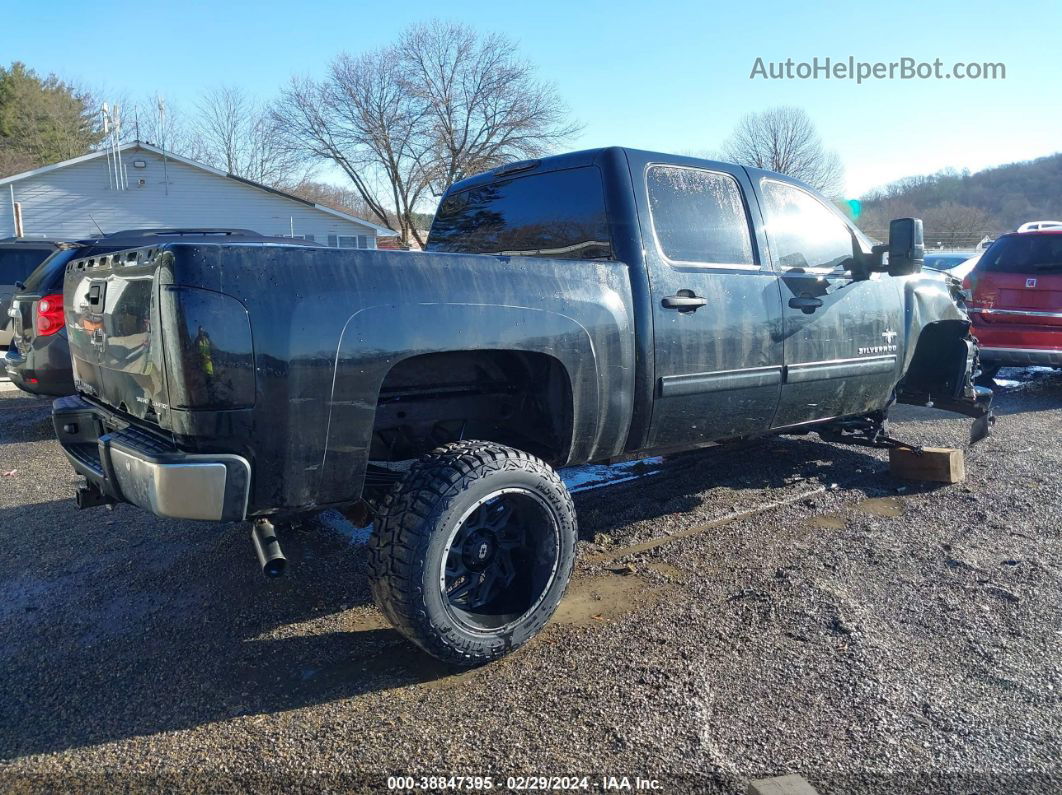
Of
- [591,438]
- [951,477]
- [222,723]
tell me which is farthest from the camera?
[951,477]

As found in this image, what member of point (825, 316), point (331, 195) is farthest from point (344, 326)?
point (331, 195)

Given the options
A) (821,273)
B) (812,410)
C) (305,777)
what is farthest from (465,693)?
(821,273)

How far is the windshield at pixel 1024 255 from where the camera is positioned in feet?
27.1

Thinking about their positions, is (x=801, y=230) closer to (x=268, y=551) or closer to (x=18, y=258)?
(x=268, y=551)

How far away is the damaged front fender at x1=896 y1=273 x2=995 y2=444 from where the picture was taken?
5.32 metres

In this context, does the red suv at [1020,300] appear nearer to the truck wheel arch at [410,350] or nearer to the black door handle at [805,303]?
the black door handle at [805,303]

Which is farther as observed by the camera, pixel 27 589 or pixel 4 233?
pixel 4 233

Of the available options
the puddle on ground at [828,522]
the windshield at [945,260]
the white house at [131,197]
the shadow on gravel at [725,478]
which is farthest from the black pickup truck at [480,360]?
the white house at [131,197]

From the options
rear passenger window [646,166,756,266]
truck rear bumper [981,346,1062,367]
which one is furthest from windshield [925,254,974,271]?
rear passenger window [646,166,756,266]

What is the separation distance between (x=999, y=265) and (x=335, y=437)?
8.56 meters

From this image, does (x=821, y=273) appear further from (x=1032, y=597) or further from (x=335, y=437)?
(x=335, y=437)

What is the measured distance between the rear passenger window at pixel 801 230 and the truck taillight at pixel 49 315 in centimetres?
Result: 559

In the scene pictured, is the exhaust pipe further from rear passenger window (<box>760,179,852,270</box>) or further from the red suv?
the red suv

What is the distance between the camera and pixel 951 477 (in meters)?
5.07
